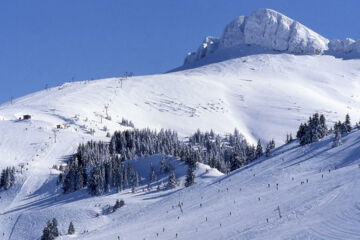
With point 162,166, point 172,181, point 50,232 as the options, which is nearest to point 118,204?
point 172,181

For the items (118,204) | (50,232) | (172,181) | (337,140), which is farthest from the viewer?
(172,181)

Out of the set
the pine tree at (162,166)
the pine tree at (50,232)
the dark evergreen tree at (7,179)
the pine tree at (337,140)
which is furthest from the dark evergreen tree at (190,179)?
the dark evergreen tree at (7,179)

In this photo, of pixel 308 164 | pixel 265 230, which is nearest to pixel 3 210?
pixel 308 164

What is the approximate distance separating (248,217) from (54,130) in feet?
471

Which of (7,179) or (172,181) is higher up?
(7,179)

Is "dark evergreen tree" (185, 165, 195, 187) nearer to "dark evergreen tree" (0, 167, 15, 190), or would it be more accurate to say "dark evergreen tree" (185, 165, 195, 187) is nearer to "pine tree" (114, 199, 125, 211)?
"pine tree" (114, 199, 125, 211)

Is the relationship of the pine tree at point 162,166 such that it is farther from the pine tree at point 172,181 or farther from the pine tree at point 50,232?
the pine tree at point 50,232

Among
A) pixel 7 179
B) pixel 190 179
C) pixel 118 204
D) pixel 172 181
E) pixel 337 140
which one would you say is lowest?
pixel 118 204

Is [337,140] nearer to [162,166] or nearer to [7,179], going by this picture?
[162,166]

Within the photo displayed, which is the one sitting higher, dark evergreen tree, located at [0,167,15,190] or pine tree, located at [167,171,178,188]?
dark evergreen tree, located at [0,167,15,190]

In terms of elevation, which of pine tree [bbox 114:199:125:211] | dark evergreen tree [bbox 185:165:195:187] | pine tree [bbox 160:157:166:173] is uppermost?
pine tree [bbox 160:157:166:173]

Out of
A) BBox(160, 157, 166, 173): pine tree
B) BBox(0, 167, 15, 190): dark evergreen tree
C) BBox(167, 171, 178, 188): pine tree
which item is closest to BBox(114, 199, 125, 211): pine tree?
BBox(167, 171, 178, 188): pine tree

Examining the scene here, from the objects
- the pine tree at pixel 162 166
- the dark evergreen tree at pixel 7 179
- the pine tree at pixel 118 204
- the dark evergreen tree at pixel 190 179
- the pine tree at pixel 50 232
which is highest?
the dark evergreen tree at pixel 7 179

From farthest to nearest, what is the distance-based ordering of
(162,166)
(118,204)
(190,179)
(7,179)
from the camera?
(7,179) < (162,166) < (190,179) < (118,204)
